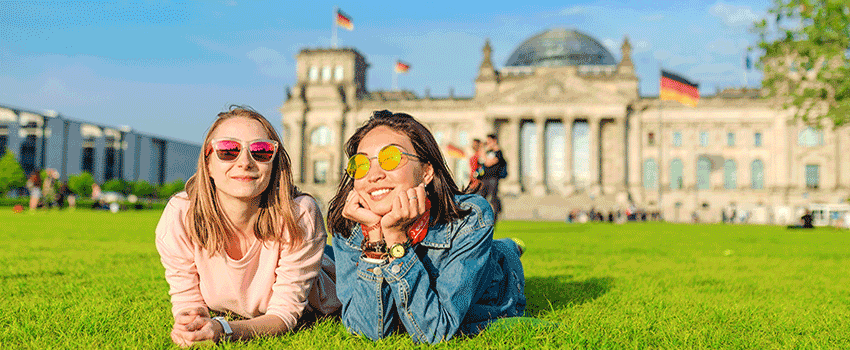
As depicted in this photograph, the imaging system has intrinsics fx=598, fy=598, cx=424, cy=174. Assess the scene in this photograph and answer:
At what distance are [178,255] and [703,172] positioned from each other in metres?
62.5

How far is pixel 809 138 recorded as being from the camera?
57781 mm

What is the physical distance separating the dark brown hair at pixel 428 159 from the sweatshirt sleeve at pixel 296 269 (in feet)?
0.80

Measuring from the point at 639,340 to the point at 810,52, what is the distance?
2030 cm

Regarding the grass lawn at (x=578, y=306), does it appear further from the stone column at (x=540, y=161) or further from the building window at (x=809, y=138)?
the building window at (x=809, y=138)

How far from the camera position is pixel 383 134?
3.09 metres

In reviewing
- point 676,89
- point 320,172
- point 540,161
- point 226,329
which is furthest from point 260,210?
point 320,172

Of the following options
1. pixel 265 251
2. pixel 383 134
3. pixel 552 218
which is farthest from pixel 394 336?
pixel 552 218

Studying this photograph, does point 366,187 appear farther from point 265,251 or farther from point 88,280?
point 88,280

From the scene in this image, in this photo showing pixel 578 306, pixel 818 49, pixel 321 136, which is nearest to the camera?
pixel 578 306

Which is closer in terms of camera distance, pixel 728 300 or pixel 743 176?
pixel 728 300

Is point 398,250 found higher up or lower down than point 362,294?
higher up

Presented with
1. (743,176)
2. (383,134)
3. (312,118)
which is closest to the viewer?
(383,134)

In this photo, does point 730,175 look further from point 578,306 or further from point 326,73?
point 578,306

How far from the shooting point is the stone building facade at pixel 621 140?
56031 mm
